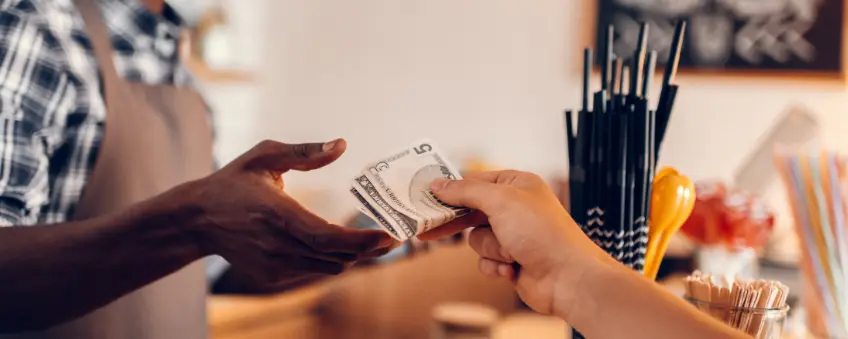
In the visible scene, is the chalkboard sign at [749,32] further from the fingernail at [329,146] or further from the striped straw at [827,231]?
the fingernail at [329,146]

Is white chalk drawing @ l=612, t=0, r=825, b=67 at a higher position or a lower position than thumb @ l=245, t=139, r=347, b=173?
higher

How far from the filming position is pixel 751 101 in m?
2.92

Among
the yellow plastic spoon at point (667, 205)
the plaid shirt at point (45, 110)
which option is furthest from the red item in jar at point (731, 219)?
the plaid shirt at point (45, 110)

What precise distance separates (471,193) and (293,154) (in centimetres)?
20

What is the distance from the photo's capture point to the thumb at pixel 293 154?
2.58 feet

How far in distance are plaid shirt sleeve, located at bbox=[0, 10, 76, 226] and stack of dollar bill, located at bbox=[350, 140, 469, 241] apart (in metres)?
0.40

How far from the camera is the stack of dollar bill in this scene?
78 cm

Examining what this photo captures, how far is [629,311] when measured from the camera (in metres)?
0.64

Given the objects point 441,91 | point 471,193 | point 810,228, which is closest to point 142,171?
point 471,193

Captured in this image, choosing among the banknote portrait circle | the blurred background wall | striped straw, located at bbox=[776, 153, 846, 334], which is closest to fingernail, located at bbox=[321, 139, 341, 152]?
the banknote portrait circle

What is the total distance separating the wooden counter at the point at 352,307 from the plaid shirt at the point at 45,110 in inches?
33.8

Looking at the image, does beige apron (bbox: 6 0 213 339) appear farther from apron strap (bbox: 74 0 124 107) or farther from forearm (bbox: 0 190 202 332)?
forearm (bbox: 0 190 202 332)

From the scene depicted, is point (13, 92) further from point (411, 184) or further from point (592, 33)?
point (592, 33)

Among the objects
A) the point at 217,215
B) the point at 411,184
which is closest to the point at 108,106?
the point at 217,215
